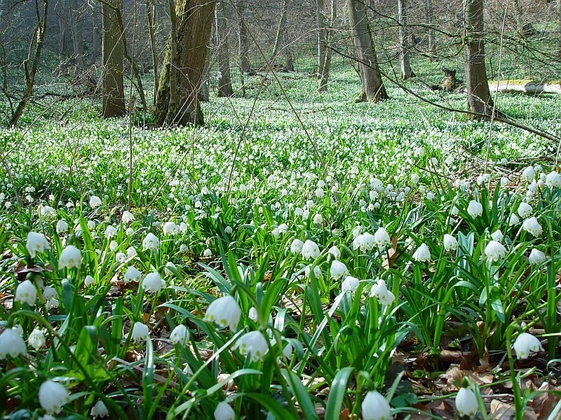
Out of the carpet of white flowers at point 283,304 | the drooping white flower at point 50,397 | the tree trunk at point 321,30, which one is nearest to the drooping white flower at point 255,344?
the carpet of white flowers at point 283,304

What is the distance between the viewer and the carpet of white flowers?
149 centimetres

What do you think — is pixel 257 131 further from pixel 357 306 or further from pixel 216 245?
pixel 357 306

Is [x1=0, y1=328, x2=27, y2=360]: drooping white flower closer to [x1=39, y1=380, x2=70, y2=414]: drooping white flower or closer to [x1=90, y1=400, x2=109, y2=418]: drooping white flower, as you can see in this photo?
[x1=39, y1=380, x2=70, y2=414]: drooping white flower

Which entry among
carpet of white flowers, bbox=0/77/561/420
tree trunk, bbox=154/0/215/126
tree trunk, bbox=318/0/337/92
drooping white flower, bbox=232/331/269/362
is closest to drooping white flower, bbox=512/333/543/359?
carpet of white flowers, bbox=0/77/561/420

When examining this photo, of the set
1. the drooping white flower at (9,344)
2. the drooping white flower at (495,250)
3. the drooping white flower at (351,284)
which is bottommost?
the drooping white flower at (351,284)

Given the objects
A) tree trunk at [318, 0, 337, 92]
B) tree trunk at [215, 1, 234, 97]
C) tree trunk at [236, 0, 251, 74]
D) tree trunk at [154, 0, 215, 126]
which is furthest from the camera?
tree trunk at [154, 0, 215, 126]

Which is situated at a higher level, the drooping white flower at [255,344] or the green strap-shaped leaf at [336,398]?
the drooping white flower at [255,344]

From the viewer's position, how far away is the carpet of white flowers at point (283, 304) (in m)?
1.49

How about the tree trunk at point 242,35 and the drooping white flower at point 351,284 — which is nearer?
the drooping white flower at point 351,284

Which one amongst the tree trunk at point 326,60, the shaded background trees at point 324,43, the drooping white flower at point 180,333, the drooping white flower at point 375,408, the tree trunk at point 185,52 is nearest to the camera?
the drooping white flower at point 375,408

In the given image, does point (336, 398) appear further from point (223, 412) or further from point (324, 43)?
point (324, 43)

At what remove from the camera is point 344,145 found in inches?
301

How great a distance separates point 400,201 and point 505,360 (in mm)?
2064

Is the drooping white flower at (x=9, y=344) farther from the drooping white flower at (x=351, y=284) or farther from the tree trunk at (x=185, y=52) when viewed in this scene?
the tree trunk at (x=185, y=52)
